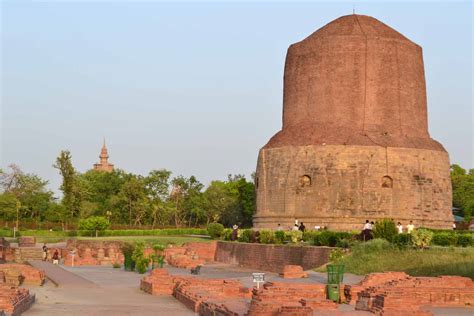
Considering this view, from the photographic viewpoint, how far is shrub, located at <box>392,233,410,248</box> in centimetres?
2052

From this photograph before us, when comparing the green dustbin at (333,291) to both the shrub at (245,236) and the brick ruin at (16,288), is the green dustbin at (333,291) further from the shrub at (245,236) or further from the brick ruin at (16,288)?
the shrub at (245,236)

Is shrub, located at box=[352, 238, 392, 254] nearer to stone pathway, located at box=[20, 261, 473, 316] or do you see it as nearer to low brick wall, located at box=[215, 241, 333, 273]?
stone pathway, located at box=[20, 261, 473, 316]

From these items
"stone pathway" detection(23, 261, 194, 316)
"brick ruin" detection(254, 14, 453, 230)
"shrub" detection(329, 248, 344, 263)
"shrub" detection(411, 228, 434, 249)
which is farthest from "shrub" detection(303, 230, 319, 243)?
"stone pathway" detection(23, 261, 194, 316)

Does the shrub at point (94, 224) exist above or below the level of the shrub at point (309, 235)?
above

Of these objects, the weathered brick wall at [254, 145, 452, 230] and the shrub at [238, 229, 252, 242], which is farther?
the weathered brick wall at [254, 145, 452, 230]

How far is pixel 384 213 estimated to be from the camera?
3112cm

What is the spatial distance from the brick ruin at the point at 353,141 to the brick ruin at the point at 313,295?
1532cm

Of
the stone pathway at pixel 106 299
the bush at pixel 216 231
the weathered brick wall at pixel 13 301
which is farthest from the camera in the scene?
the bush at pixel 216 231

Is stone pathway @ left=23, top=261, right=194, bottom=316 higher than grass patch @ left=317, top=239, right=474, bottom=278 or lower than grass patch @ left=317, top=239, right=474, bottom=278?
lower

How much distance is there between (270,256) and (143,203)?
91.4ft

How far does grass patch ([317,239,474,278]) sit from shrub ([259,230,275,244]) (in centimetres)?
628

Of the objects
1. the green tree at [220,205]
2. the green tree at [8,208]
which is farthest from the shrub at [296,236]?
the green tree at [8,208]

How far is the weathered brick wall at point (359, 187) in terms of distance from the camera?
31.2 metres

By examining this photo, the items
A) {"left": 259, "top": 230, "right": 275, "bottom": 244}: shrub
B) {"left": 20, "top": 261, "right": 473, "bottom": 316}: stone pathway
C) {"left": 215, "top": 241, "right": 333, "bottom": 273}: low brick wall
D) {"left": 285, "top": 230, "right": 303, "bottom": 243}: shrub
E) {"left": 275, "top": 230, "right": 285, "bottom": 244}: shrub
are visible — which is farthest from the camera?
{"left": 259, "top": 230, "right": 275, "bottom": 244}: shrub
